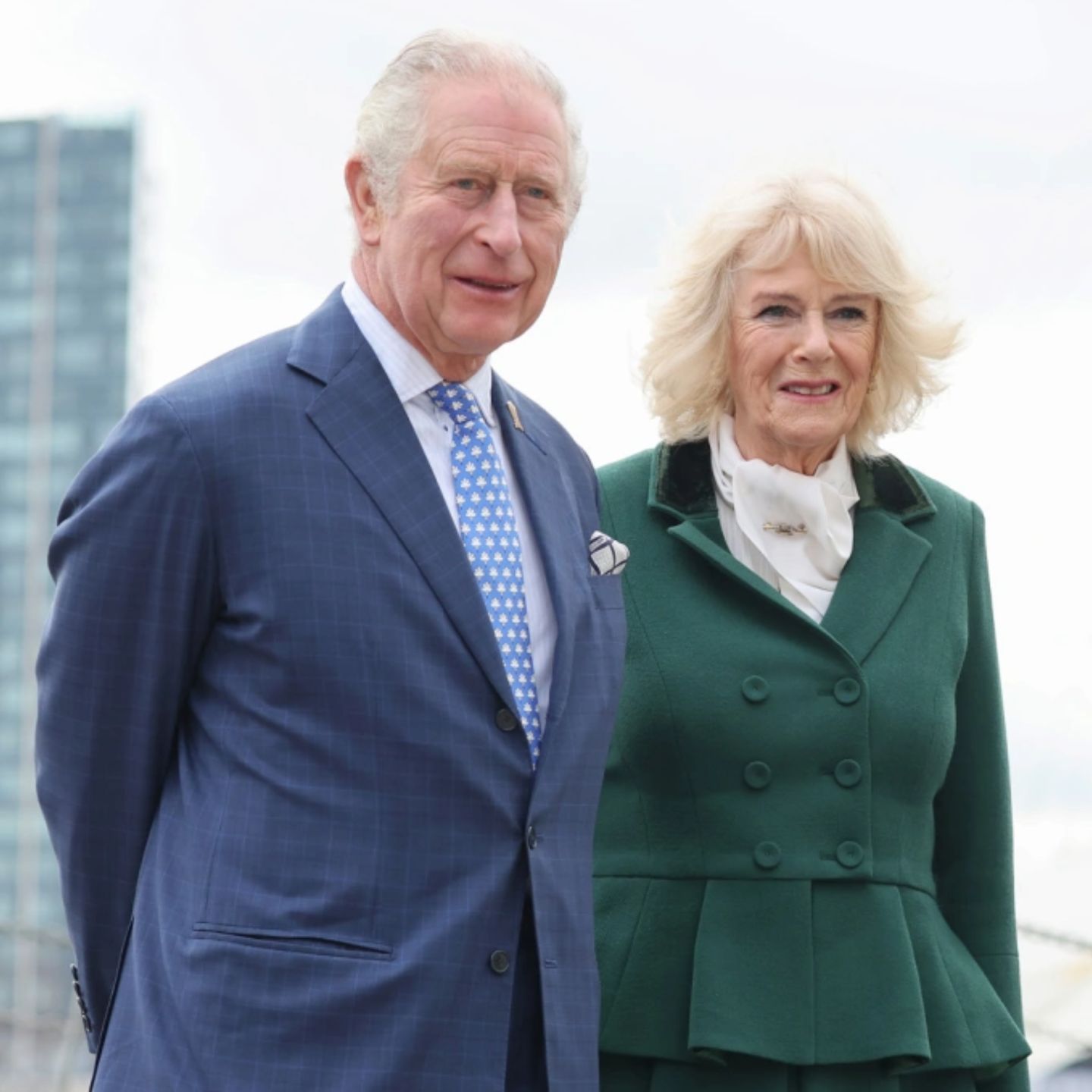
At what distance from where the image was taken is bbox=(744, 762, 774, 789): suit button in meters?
3.00

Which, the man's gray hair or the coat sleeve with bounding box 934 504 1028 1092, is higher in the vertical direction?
the man's gray hair

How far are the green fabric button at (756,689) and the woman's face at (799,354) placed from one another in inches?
14.7

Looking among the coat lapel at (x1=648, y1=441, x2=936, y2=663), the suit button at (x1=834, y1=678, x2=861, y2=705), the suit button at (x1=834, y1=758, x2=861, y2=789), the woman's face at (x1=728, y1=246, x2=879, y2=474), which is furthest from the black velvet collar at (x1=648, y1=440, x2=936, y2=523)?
the suit button at (x1=834, y1=758, x2=861, y2=789)

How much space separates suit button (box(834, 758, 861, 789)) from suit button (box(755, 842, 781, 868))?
5.2 inches

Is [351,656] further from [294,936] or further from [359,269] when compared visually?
[359,269]

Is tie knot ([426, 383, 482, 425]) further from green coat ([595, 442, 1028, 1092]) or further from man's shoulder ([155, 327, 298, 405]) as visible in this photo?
green coat ([595, 442, 1028, 1092])

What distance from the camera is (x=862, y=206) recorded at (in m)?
3.20

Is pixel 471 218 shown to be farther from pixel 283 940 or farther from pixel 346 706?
pixel 283 940

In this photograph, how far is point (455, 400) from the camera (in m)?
2.58

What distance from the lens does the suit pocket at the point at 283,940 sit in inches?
88.4

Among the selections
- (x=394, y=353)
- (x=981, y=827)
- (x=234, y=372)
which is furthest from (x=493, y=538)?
(x=981, y=827)

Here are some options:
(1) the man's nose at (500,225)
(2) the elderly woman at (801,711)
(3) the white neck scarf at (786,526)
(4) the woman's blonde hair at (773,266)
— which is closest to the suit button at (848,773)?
(2) the elderly woman at (801,711)

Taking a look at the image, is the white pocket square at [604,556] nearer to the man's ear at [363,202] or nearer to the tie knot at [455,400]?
the tie knot at [455,400]

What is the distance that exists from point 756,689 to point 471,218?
0.90 meters
